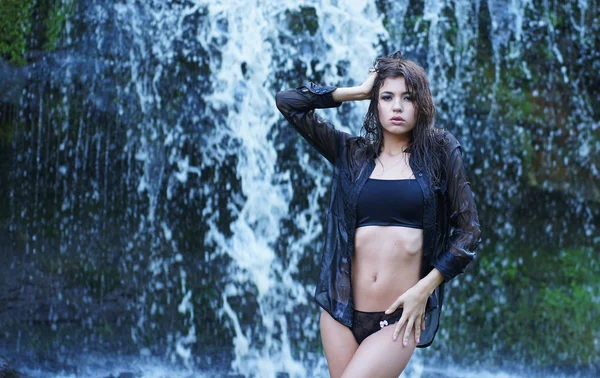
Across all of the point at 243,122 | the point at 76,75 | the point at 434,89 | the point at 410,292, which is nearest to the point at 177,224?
the point at 243,122

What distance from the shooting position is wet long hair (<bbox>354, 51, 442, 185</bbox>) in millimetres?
2434

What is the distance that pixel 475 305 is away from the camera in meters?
7.03

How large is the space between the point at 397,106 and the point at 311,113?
0.36m

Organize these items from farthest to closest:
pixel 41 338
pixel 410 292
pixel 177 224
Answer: pixel 177 224 → pixel 41 338 → pixel 410 292

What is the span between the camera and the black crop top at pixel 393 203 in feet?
7.88

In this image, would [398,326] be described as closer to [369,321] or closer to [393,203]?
[369,321]

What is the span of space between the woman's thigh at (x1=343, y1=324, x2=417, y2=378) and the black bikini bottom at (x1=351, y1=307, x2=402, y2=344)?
3 cm

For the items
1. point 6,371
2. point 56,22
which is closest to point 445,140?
point 6,371

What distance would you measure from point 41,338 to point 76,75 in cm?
246

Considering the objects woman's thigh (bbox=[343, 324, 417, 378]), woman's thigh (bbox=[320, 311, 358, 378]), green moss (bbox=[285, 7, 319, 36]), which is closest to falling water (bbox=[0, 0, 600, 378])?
green moss (bbox=[285, 7, 319, 36])

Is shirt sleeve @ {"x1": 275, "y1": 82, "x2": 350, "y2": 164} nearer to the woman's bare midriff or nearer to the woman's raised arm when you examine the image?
the woman's raised arm

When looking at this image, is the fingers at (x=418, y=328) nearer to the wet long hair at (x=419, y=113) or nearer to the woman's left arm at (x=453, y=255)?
the woman's left arm at (x=453, y=255)

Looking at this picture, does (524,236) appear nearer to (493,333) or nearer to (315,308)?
(493,333)

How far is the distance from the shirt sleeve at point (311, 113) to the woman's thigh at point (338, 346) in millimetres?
622
